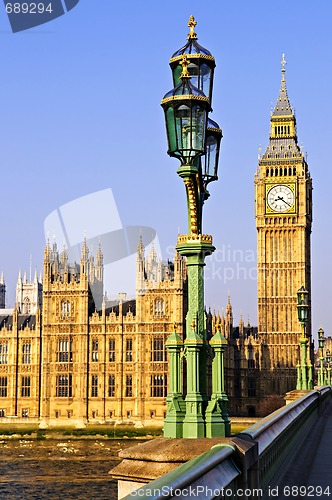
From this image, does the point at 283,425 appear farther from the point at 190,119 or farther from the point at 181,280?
the point at 181,280

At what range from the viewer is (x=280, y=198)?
98562 mm

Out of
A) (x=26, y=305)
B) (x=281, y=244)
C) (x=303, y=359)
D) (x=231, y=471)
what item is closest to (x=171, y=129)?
(x=231, y=471)

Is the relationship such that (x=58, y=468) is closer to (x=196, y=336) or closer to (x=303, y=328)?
(x=303, y=328)

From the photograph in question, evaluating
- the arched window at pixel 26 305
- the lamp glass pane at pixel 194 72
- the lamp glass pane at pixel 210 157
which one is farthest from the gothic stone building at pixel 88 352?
the lamp glass pane at pixel 194 72

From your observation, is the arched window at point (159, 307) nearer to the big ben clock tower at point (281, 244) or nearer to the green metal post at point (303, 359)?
the big ben clock tower at point (281, 244)

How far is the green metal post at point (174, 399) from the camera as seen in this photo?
914cm

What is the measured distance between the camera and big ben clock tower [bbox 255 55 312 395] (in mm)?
96500

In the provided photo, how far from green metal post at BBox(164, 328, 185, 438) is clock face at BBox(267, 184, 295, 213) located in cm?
9000

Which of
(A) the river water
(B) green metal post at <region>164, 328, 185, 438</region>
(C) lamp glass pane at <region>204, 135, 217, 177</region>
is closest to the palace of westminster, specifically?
(A) the river water

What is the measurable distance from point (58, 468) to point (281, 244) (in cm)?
A: 4953

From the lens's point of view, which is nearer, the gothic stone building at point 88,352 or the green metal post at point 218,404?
the green metal post at point 218,404

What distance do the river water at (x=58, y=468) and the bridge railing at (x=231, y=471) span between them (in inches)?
1370

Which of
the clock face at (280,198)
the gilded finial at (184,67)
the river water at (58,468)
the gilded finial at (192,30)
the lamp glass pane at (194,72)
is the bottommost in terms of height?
the river water at (58,468)

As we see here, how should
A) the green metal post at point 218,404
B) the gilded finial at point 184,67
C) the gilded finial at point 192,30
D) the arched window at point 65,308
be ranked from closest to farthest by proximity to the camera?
the green metal post at point 218,404, the gilded finial at point 184,67, the gilded finial at point 192,30, the arched window at point 65,308
